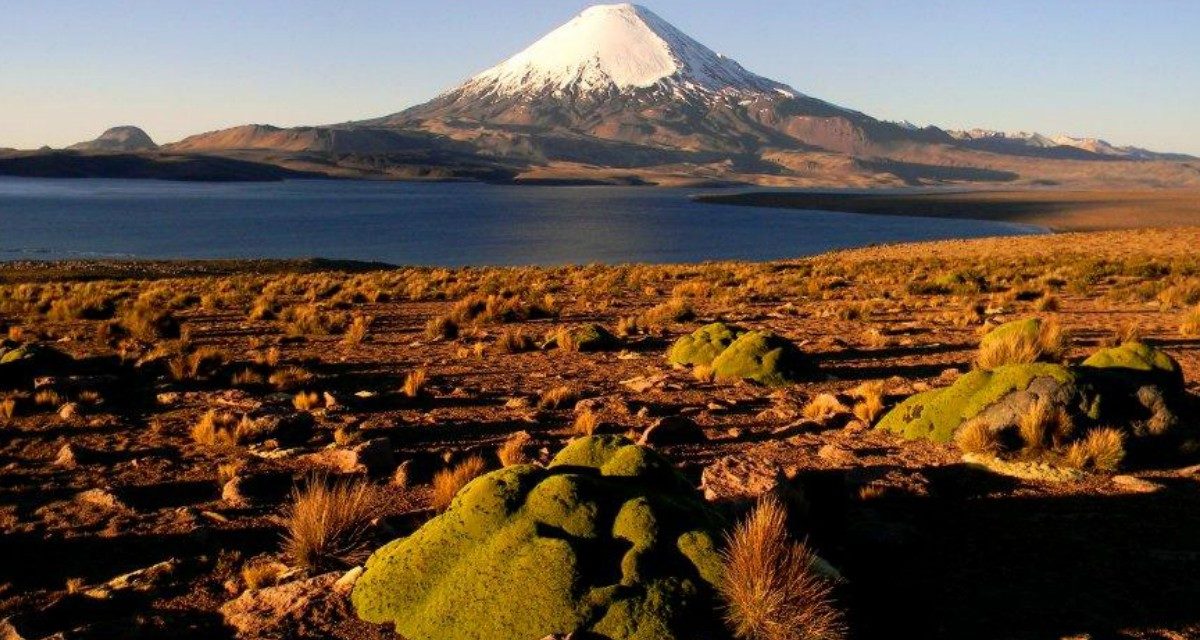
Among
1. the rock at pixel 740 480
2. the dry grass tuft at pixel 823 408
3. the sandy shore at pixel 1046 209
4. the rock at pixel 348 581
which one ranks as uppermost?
the rock at pixel 740 480

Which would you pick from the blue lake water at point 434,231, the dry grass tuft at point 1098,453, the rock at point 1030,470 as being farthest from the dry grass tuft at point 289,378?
the blue lake water at point 434,231

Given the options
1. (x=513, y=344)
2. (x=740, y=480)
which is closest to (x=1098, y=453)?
(x=740, y=480)

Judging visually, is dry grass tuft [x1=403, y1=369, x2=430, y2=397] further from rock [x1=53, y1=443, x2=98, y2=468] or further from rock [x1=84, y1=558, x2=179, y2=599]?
rock [x1=84, y1=558, x2=179, y2=599]

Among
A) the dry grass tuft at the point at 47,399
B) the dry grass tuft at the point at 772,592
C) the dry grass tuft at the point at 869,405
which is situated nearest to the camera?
the dry grass tuft at the point at 772,592

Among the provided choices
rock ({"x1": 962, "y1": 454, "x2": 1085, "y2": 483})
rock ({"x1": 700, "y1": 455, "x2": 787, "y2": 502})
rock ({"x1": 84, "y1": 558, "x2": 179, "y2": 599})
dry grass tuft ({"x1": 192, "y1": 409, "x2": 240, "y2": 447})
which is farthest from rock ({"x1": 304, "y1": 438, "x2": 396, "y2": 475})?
rock ({"x1": 962, "y1": 454, "x2": 1085, "y2": 483})

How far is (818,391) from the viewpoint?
34.3 ft

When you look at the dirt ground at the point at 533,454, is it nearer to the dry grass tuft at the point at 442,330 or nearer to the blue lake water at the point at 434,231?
the dry grass tuft at the point at 442,330

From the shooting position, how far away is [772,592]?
4039mm

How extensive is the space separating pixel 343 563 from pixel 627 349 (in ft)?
29.0

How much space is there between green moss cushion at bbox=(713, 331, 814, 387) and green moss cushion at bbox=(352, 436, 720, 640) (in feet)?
19.9

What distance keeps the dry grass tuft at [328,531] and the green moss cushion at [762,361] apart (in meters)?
6.21

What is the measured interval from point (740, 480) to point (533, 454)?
88.6 inches

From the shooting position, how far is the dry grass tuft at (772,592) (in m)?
3.98

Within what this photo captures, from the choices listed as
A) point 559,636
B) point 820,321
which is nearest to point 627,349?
point 820,321
